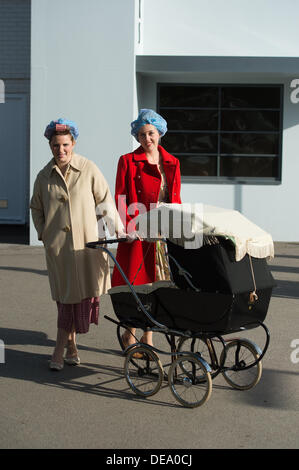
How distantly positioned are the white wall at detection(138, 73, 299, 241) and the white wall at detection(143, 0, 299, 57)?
0.56 meters

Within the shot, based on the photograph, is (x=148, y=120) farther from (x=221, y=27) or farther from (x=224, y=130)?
(x=221, y=27)

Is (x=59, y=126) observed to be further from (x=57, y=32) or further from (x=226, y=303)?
(x=57, y=32)

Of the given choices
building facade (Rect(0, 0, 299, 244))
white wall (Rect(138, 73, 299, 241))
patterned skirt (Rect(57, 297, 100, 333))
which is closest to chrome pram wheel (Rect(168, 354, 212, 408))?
patterned skirt (Rect(57, 297, 100, 333))

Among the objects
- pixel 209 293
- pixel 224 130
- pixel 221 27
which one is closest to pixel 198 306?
pixel 209 293

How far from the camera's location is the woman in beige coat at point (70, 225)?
5.71 meters

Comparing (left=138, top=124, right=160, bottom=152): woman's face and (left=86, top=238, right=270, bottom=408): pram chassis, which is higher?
(left=138, top=124, right=160, bottom=152): woman's face

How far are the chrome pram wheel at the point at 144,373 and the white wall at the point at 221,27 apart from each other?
9269 millimetres

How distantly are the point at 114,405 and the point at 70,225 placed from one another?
4.78 feet

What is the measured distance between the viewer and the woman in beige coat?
225 inches

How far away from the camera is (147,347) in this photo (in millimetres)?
5191

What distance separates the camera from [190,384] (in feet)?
16.4

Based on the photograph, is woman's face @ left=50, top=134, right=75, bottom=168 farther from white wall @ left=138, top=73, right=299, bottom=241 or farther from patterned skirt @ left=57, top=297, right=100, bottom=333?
white wall @ left=138, top=73, right=299, bottom=241

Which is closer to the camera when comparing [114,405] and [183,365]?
[114,405]

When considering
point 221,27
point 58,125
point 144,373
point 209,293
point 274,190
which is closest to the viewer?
point 209,293
